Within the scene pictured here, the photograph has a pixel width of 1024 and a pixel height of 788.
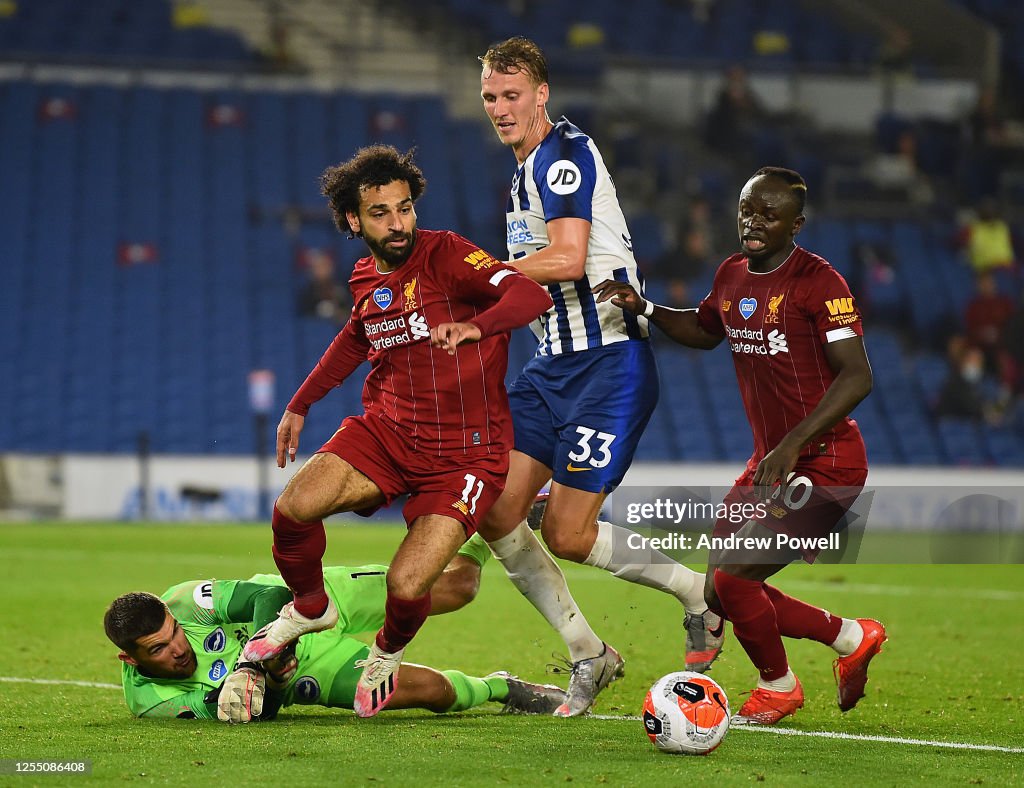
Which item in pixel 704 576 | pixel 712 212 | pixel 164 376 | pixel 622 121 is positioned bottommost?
pixel 704 576

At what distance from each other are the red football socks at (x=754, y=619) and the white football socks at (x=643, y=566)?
494mm

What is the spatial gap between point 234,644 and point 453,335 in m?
1.65

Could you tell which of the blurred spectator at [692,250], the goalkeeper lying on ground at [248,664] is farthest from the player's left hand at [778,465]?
the blurred spectator at [692,250]

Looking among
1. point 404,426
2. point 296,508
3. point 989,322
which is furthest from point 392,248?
point 989,322

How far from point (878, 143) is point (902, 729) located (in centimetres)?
1992

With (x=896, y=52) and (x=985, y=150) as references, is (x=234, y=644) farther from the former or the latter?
(x=896, y=52)

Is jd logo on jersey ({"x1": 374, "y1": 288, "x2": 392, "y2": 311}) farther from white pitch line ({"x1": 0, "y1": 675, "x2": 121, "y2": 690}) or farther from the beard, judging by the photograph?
white pitch line ({"x1": 0, "y1": 675, "x2": 121, "y2": 690})

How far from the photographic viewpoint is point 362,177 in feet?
18.7

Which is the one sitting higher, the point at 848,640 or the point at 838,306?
the point at 838,306

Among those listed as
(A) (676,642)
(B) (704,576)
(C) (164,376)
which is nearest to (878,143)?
(C) (164,376)

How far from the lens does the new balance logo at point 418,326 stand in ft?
18.8

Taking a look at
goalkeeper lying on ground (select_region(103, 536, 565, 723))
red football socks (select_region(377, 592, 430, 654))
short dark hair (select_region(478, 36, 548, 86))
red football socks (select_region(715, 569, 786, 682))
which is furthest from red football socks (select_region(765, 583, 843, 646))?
short dark hair (select_region(478, 36, 548, 86))

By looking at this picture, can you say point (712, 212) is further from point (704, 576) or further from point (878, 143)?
point (704, 576)

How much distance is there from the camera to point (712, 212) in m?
22.5
